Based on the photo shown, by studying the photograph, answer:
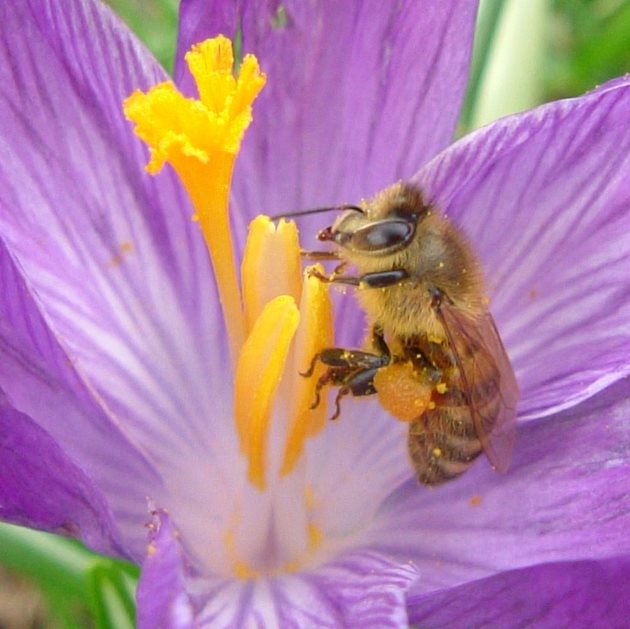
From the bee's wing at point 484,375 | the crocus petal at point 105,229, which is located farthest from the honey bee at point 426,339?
the crocus petal at point 105,229

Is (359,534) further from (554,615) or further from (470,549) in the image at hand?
(554,615)

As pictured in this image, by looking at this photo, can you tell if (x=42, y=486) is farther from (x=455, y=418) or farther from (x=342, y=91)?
(x=342, y=91)

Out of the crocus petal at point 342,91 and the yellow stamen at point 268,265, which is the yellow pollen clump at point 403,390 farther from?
the crocus petal at point 342,91

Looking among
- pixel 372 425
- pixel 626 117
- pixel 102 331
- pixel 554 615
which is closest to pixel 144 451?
pixel 102 331

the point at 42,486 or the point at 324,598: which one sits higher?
the point at 42,486

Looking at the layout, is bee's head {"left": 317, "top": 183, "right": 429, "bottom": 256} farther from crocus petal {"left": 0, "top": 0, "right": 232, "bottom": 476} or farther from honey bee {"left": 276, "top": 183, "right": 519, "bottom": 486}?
crocus petal {"left": 0, "top": 0, "right": 232, "bottom": 476}

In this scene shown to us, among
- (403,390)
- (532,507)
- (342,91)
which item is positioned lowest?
(532,507)

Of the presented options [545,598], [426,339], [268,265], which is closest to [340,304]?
[268,265]
